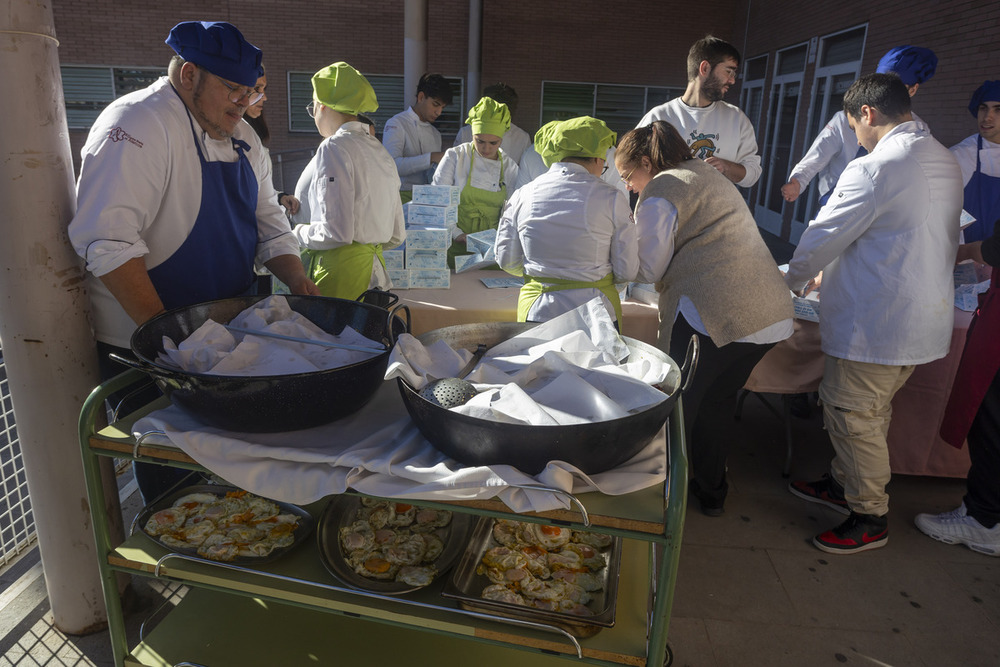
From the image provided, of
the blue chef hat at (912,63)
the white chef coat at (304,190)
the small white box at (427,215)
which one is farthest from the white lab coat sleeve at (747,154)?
the white chef coat at (304,190)

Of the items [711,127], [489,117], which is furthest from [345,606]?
[489,117]

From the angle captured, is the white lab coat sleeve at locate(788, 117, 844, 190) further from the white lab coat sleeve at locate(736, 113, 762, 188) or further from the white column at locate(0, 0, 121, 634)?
the white column at locate(0, 0, 121, 634)

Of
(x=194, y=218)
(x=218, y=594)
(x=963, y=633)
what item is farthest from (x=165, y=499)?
(x=963, y=633)

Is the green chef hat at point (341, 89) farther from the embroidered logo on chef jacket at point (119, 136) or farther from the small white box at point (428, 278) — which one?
the embroidered logo on chef jacket at point (119, 136)

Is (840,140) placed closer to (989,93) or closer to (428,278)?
(989,93)

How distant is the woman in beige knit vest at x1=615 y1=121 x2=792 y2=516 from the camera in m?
2.40

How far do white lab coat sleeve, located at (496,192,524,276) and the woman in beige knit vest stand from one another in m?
0.44

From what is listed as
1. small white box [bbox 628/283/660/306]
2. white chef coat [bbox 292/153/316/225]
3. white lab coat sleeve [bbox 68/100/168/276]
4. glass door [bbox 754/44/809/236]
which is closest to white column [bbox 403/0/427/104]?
glass door [bbox 754/44/809/236]

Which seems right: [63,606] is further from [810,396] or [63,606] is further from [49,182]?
[810,396]

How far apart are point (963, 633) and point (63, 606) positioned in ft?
9.53

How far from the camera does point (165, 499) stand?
5.97 ft

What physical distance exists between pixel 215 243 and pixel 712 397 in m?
1.89

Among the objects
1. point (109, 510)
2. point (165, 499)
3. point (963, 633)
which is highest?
point (165, 499)

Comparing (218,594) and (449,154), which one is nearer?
(218,594)
